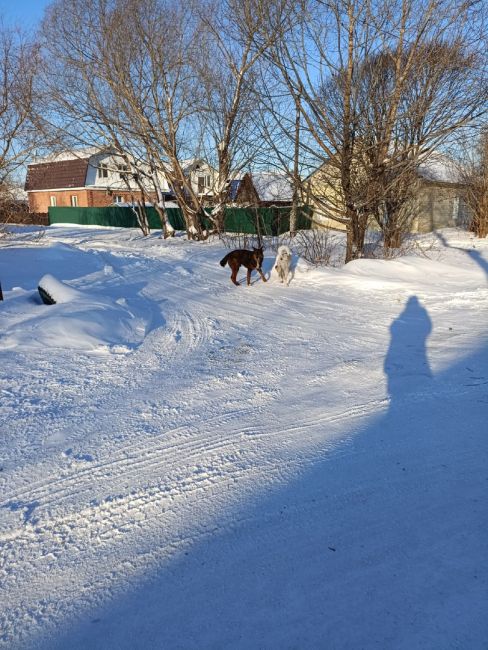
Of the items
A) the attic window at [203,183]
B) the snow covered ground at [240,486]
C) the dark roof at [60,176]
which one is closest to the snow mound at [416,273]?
the snow covered ground at [240,486]

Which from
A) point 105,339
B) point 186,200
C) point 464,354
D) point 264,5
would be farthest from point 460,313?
point 186,200

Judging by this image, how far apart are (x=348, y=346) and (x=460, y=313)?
284 centimetres

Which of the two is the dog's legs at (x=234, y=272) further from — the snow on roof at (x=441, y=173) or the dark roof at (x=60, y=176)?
the dark roof at (x=60, y=176)

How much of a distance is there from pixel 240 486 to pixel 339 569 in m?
0.90

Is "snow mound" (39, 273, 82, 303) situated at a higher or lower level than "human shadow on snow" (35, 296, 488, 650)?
higher

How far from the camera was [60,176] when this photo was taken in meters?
45.0

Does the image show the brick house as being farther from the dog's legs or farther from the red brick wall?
the dog's legs

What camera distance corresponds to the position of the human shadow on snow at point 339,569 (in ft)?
6.31

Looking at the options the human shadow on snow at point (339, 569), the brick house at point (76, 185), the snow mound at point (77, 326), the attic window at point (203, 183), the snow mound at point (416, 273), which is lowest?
the human shadow on snow at point (339, 569)

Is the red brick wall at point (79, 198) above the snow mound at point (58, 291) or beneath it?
above

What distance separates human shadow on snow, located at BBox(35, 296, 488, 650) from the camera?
6.31ft

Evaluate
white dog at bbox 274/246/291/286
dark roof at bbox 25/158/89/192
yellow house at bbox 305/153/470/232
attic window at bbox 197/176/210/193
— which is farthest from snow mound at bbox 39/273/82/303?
dark roof at bbox 25/158/89/192

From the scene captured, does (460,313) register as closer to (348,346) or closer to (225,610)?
(348,346)

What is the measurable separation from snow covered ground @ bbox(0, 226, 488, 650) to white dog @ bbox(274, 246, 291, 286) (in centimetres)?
390
